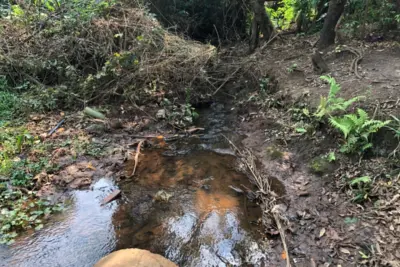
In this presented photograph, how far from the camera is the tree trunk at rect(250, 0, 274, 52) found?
1013 cm

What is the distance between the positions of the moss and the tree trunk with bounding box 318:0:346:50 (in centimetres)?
365

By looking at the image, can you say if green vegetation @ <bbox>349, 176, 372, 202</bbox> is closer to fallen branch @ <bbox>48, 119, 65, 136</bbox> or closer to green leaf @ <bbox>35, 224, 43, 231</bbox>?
green leaf @ <bbox>35, 224, 43, 231</bbox>

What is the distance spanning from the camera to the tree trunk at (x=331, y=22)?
7.45m

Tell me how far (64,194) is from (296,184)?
3.91 metres

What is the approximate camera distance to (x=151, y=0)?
462 inches

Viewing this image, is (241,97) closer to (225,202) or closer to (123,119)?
(123,119)

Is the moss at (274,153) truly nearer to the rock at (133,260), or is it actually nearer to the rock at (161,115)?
the rock at (161,115)

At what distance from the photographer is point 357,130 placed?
500cm

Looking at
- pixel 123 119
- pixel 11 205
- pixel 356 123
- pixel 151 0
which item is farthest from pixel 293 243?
pixel 151 0

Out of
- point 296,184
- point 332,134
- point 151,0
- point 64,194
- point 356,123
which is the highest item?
point 151,0

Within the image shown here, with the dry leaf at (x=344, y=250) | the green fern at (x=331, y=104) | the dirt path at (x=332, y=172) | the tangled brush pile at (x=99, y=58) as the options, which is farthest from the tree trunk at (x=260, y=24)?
the dry leaf at (x=344, y=250)

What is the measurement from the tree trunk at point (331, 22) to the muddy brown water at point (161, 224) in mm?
4471

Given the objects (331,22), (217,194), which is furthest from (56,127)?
(331,22)

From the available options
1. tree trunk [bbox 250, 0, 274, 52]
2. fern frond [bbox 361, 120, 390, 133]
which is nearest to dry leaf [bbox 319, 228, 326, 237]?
fern frond [bbox 361, 120, 390, 133]
